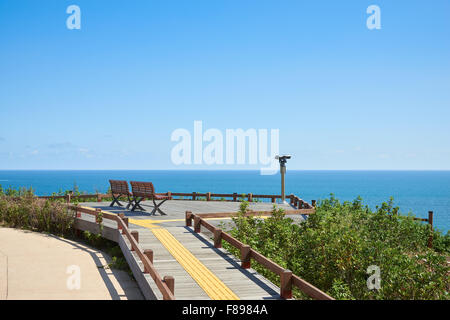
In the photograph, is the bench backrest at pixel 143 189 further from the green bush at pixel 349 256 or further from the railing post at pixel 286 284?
the railing post at pixel 286 284

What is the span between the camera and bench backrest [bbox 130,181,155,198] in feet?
48.2

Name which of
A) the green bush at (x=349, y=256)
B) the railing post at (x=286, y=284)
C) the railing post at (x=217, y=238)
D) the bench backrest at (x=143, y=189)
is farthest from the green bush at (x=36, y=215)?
the railing post at (x=286, y=284)

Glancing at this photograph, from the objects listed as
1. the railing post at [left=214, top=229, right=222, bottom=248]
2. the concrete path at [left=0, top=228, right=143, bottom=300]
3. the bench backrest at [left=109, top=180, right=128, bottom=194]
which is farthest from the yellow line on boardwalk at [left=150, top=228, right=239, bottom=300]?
the bench backrest at [left=109, top=180, right=128, bottom=194]

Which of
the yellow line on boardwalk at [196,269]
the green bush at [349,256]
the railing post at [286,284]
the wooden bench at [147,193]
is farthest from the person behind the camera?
the wooden bench at [147,193]

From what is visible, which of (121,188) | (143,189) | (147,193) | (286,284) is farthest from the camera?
(121,188)

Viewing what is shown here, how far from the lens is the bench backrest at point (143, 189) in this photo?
1469 cm

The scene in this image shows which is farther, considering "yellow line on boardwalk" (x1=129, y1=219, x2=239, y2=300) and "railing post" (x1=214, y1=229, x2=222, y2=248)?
"railing post" (x1=214, y1=229, x2=222, y2=248)

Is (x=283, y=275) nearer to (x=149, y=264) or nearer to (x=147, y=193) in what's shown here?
(x=149, y=264)

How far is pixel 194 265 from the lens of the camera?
9.22 meters

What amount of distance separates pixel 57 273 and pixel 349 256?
7370 millimetres

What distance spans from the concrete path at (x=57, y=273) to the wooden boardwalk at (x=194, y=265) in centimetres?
103

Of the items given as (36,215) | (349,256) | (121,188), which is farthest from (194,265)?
(36,215)

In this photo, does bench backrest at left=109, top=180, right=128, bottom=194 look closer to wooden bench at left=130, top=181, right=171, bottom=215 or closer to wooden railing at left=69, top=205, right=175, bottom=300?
wooden bench at left=130, top=181, right=171, bottom=215
